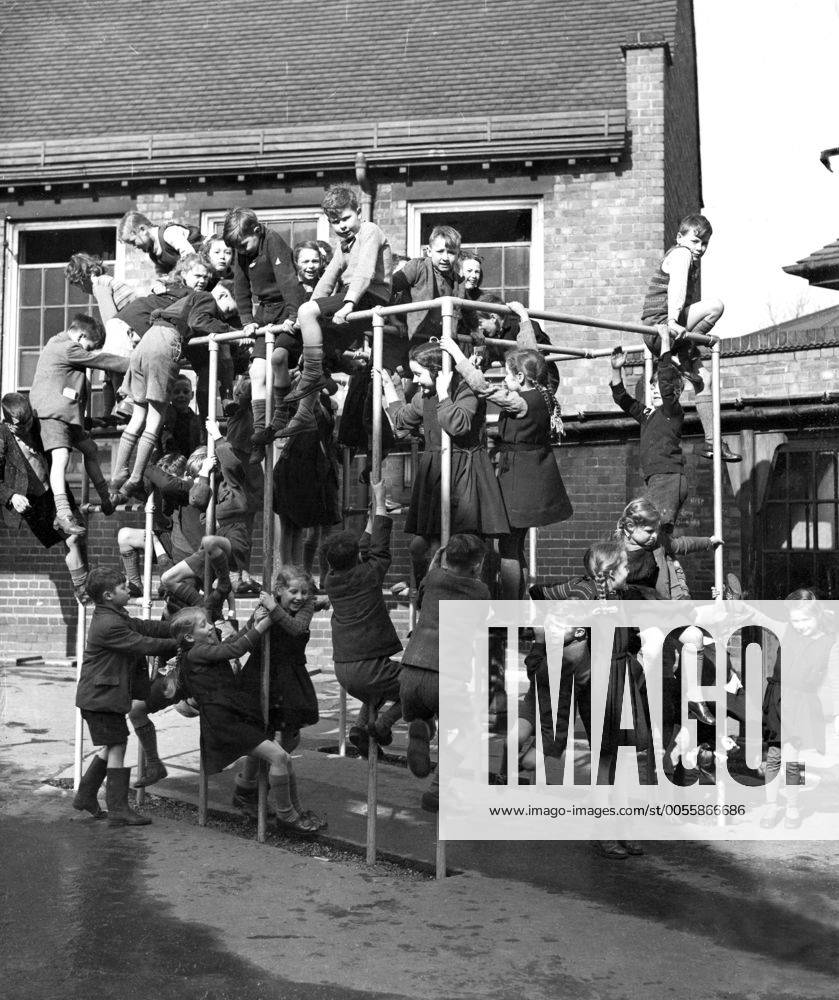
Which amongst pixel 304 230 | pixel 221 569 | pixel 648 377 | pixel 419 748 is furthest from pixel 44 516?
pixel 304 230

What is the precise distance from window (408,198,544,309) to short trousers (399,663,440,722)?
26.6 feet

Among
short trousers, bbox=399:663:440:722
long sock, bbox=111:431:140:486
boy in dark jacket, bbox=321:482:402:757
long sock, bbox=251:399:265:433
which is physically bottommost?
short trousers, bbox=399:663:440:722

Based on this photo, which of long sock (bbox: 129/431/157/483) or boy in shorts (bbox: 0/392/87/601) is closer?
long sock (bbox: 129/431/157/483)

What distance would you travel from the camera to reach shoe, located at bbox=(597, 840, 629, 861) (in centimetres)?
744

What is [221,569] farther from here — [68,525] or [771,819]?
[771,819]

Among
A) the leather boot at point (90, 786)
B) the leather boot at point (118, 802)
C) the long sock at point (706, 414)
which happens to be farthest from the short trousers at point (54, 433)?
the long sock at point (706, 414)

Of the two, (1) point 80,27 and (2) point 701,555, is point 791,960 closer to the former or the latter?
(2) point 701,555

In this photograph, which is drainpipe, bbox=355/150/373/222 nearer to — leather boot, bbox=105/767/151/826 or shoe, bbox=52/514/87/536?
shoe, bbox=52/514/87/536

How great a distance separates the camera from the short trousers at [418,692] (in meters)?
7.06

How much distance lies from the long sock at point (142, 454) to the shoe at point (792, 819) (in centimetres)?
466

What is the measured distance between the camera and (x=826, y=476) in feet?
41.4

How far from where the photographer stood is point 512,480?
7.79 m

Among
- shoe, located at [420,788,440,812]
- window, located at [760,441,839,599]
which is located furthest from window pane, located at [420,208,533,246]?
shoe, located at [420,788,440,812]

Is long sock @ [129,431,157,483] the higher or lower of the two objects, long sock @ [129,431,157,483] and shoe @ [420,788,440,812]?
the higher
